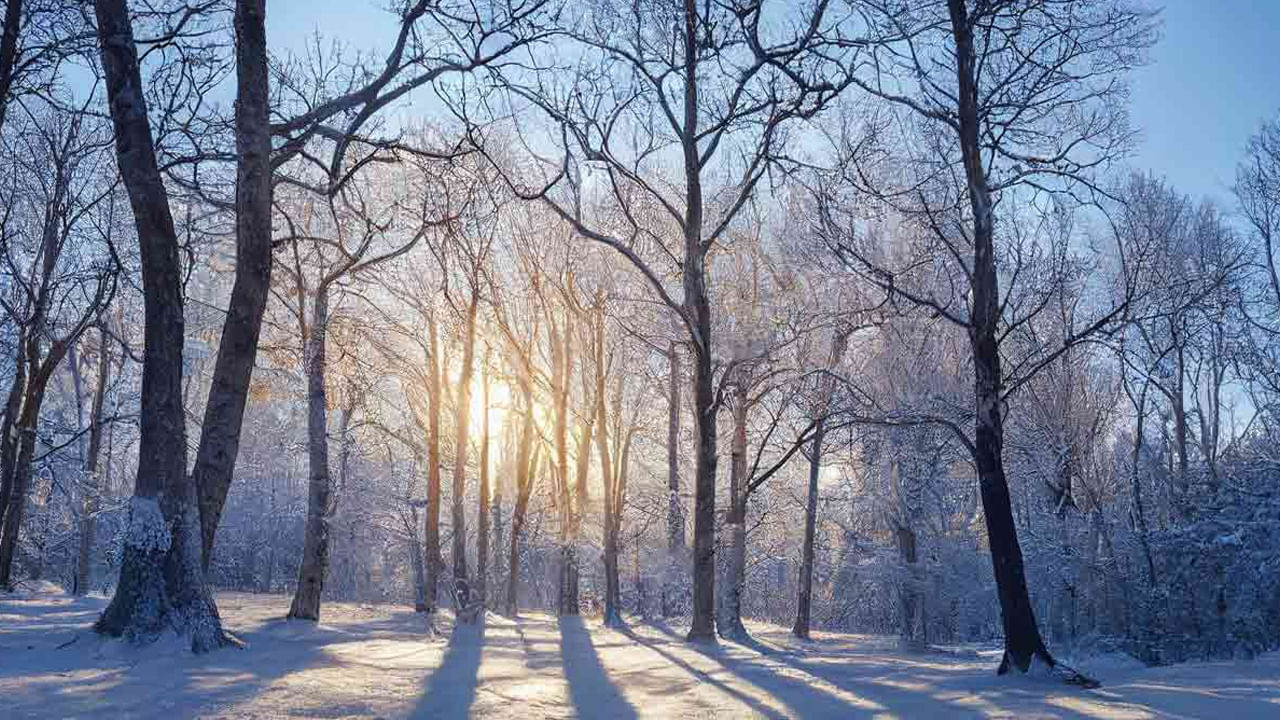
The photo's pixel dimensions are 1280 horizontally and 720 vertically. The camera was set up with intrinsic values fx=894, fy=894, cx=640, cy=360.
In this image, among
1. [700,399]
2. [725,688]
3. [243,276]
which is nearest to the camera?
[725,688]

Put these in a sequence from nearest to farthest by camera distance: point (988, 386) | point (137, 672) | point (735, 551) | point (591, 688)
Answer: point (137, 672) < point (591, 688) < point (988, 386) < point (735, 551)

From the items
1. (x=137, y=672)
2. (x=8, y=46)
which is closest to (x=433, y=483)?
(x=8, y=46)

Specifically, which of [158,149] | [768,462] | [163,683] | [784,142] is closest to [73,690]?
[163,683]

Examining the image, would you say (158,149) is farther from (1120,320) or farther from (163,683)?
(1120,320)

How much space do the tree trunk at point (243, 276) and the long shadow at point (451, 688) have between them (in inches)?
87.6

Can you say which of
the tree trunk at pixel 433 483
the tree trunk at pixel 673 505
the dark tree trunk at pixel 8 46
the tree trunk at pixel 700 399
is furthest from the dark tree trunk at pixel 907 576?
the dark tree trunk at pixel 8 46

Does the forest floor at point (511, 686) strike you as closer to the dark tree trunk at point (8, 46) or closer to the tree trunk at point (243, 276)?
the tree trunk at point (243, 276)

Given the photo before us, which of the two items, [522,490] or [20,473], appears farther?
[522,490]

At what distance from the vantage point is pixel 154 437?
6.74 metres

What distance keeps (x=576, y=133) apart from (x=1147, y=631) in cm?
1499

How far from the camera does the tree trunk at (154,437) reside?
645 centimetres

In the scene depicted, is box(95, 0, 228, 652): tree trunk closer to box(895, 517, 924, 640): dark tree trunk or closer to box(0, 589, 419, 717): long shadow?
box(0, 589, 419, 717): long shadow

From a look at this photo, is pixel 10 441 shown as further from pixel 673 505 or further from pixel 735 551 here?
pixel 735 551

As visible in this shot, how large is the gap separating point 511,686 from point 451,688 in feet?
1.65
